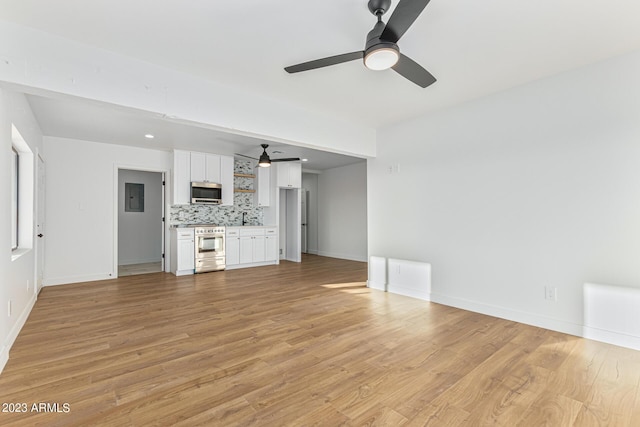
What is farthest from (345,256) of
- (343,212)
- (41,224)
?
(41,224)

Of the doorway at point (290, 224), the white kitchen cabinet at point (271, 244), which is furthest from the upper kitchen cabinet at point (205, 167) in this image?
the doorway at point (290, 224)

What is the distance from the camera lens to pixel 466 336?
2.95m

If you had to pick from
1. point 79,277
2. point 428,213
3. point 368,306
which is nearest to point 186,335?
point 368,306

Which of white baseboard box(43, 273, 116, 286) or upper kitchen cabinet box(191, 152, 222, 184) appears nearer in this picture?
white baseboard box(43, 273, 116, 286)

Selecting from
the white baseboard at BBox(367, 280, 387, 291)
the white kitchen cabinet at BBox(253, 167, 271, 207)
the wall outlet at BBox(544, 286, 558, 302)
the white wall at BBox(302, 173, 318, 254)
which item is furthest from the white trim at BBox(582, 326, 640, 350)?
the white wall at BBox(302, 173, 318, 254)

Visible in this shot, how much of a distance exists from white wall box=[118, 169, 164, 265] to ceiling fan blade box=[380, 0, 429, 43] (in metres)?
7.12

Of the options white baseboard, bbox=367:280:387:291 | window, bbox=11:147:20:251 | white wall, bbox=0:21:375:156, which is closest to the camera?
white wall, bbox=0:21:375:156

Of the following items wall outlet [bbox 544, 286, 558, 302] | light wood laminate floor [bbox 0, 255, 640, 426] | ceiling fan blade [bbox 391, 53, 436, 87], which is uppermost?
ceiling fan blade [bbox 391, 53, 436, 87]

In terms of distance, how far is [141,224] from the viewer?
7.69 m

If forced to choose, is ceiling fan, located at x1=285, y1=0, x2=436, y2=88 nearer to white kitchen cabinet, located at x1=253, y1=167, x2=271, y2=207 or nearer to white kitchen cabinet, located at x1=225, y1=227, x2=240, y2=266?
white kitchen cabinet, located at x1=225, y1=227, x2=240, y2=266

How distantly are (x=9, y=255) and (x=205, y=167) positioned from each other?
4167 millimetres

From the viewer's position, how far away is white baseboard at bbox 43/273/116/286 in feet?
16.7

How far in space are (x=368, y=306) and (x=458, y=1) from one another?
130 inches

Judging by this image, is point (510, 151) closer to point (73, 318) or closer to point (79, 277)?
point (73, 318)
